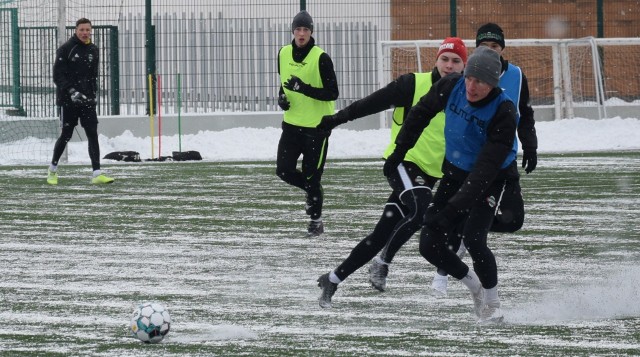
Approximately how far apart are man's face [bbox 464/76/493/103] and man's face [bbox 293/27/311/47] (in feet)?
15.4

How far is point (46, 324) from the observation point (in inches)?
302

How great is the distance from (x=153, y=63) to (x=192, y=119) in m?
1.17

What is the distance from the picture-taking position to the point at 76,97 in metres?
16.0

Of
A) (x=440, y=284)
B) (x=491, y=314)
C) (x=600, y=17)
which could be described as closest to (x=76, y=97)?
(x=440, y=284)

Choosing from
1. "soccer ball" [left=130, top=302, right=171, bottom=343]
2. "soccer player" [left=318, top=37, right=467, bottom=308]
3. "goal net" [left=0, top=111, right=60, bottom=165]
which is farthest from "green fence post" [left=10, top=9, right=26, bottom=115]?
"soccer ball" [left=130, top=302, right=171, bottom=343]

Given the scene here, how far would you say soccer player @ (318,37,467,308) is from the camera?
8.28 meters

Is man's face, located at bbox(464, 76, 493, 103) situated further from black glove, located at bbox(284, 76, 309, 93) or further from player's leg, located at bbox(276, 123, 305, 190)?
player's leg, located at bbox(276, 123, 305, 190)

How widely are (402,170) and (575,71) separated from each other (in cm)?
1677

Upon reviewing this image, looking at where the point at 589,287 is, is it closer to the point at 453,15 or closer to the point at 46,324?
the point at 46,324

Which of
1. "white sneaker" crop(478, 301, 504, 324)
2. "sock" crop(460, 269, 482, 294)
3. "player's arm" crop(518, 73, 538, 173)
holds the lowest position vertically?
"white sneaker" crop(478, 301, 504, 324)

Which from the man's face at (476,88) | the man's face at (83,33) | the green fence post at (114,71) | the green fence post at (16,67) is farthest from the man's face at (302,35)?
the green fence post at (16,67)

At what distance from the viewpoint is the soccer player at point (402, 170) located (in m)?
8.28

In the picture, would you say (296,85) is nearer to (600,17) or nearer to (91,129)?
(91,129)

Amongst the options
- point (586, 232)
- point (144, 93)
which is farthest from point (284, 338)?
point (144, 93)
